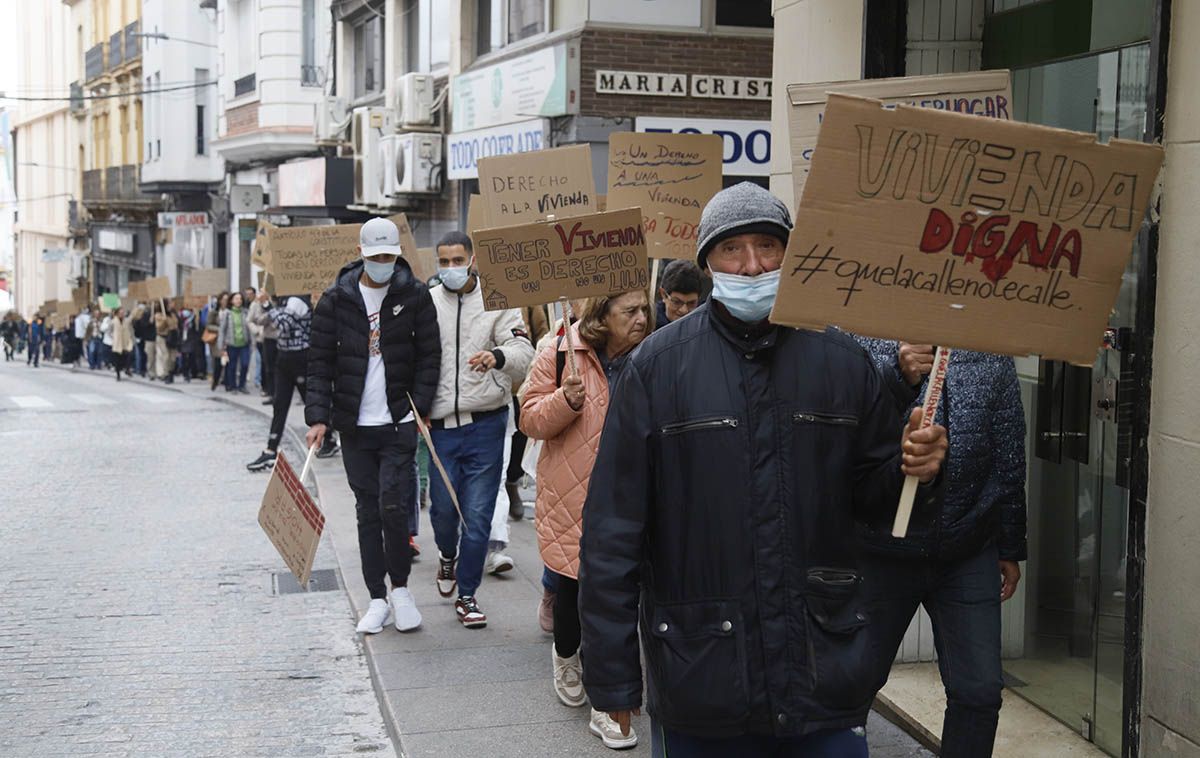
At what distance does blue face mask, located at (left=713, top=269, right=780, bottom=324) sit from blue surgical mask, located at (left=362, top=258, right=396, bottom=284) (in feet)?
12.5

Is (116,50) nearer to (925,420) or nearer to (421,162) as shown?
(421,162)

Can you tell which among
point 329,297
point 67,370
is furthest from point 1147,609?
point 67,370

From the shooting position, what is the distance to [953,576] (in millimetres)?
4324

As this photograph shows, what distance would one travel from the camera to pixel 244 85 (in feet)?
107

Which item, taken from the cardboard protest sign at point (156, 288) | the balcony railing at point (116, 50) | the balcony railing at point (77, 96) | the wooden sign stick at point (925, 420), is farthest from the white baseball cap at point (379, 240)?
the balcony railing at point (77, 96)

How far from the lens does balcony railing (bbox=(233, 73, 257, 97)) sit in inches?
1262

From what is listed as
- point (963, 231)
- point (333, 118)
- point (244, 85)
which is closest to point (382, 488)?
point (963, 231)

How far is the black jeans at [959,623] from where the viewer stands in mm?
4266

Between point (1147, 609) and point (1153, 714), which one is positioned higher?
point (1147, 609)

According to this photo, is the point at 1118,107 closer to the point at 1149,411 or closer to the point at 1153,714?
the point at 1149,411

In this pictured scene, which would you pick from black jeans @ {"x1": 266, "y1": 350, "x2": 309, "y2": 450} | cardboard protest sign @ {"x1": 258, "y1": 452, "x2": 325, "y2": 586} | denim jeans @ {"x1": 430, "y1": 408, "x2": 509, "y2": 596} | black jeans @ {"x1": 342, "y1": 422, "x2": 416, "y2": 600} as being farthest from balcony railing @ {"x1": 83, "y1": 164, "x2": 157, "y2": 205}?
cardboard protest sign @ {"x1": 258, "y1": 452, "x2": 325, "y2": 586}

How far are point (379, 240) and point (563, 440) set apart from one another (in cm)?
165

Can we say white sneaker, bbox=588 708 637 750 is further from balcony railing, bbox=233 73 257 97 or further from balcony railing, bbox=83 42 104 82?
balcony railing, bbox=83 42 104 82

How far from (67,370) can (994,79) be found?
37.2 m
